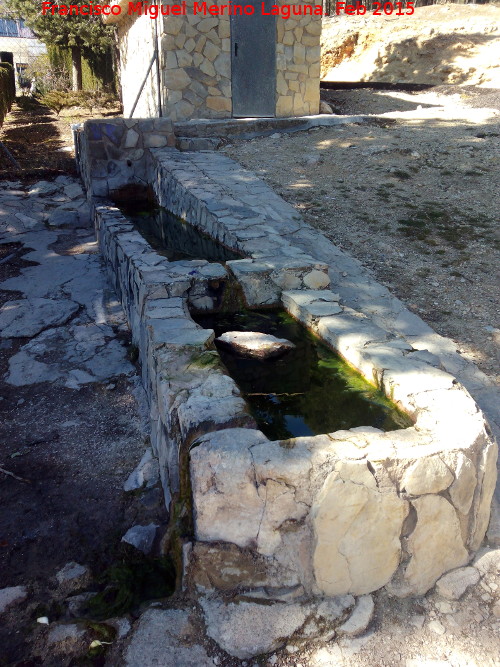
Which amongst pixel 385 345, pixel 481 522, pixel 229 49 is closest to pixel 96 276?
pixel 385 345

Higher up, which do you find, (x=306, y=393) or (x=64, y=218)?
(x=306, y=393)

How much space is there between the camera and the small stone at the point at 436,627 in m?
1.95

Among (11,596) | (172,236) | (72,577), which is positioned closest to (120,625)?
(72,577)

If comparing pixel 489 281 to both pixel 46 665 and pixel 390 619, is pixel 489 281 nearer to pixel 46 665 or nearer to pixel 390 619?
pixel 390 619

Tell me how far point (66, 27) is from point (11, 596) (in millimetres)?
16919

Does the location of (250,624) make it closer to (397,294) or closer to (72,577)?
(72,577)

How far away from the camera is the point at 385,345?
114 inches

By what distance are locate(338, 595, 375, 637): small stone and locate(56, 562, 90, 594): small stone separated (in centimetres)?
105

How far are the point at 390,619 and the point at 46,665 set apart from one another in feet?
3.83

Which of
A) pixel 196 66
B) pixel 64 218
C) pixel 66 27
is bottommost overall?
pixel 64 218

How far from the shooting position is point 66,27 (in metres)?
15.7

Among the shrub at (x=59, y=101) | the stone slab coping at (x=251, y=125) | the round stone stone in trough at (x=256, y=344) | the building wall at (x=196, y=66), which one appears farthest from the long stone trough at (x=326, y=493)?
the shrub at (x=59, y=101)

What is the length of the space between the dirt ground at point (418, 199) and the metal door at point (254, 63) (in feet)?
3.81

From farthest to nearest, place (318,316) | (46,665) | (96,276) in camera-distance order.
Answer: (96,276) < (318,316) < (46,665)
